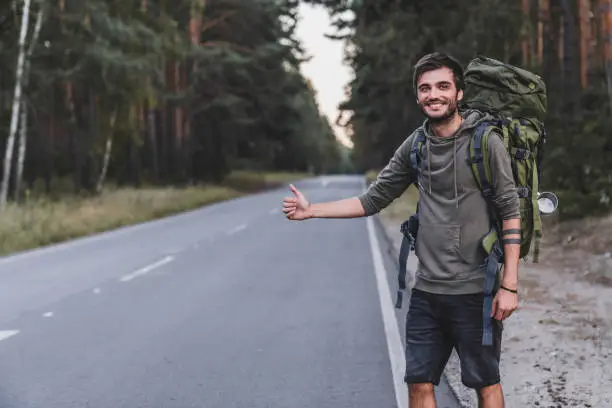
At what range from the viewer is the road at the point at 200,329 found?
6047mm

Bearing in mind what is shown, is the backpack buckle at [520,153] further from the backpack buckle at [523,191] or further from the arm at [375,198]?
the arm at [375,198]

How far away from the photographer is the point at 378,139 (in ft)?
214

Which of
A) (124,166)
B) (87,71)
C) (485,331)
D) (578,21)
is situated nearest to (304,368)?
(485,331)

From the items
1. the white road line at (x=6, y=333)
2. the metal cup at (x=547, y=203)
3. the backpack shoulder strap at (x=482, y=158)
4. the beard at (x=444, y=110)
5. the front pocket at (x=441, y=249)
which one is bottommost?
the white road line at (x=6, y=333)

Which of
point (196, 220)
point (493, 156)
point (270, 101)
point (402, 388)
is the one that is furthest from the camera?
point (270, 101)

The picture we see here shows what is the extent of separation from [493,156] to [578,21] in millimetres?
20339

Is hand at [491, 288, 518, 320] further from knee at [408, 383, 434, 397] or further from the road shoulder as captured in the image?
the road shoulder

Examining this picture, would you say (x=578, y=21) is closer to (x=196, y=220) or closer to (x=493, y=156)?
(x=196, y=220)

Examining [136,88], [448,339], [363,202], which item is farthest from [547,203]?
[136,88]

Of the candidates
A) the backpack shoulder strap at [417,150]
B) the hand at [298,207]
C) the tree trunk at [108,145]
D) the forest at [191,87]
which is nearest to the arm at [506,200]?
the backpack shoulder strap at [417,150]

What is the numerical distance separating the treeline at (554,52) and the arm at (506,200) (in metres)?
9.39

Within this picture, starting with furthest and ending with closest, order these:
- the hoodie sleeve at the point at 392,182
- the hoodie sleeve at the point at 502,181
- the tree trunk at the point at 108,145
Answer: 1. the tree trunk at the point at 108,145
2. the hoodie sleeve at the point at 392,182
3. the hoodie sleeve at the point at 502,181

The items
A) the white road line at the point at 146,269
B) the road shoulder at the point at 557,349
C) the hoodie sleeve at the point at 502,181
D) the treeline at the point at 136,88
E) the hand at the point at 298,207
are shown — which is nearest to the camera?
the hoodie sleeve at the point at 502,181

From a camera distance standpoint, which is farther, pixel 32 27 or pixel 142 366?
pixel 32 27
